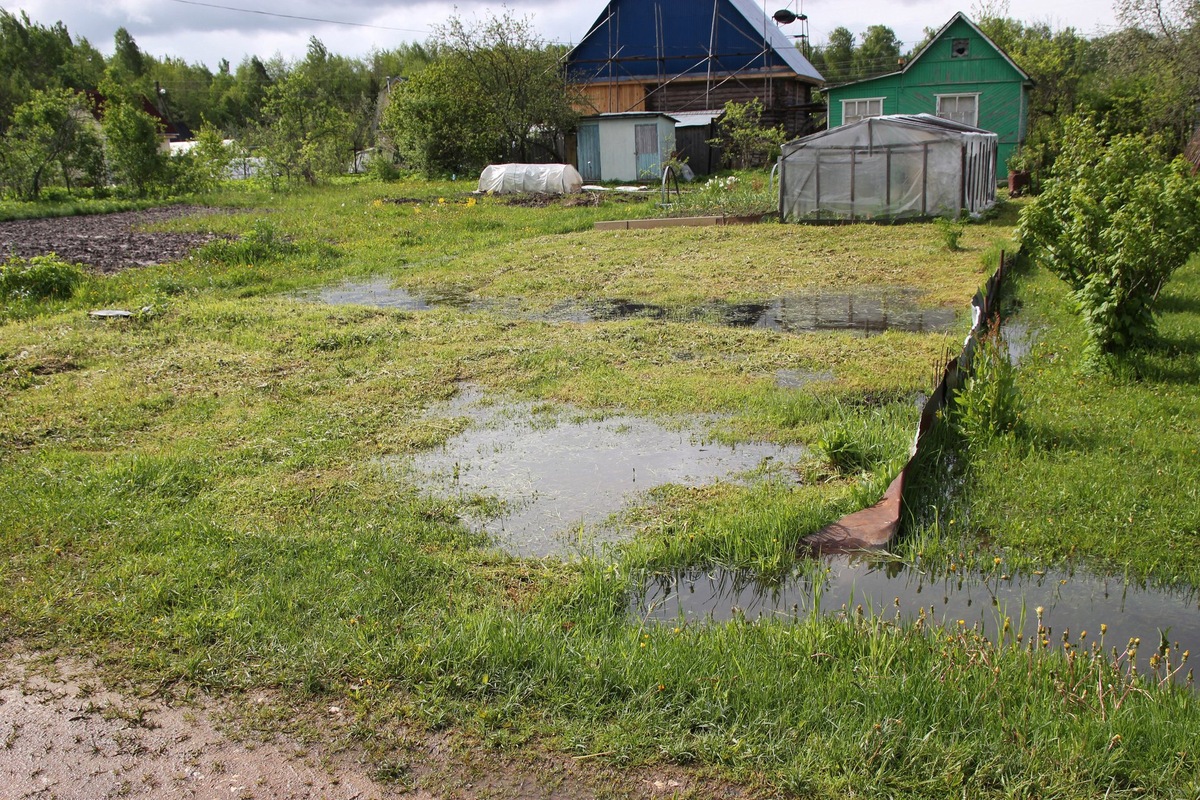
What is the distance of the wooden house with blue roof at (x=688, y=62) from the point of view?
122 feet

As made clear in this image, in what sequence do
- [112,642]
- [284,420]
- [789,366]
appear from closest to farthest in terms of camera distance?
1. [112,642]
2. [284,420]
3. [789,366]

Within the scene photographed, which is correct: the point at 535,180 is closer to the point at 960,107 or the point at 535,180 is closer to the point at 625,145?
the point at 625,145

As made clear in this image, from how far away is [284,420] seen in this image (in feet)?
23.5

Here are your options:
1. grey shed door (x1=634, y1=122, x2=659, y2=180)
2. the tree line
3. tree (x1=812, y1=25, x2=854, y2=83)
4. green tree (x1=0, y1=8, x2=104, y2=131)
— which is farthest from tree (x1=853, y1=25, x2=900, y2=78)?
green tree (x1=0, y1=8, x2=104, y2=131)

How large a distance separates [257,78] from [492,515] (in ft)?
279

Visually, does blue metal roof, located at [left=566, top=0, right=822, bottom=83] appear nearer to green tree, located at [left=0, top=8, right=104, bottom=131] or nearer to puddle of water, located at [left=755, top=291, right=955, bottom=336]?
puddle of water, located at [left=755, top=291, right=955, bottom=336]

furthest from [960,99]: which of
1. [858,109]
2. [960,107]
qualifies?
[858,109]

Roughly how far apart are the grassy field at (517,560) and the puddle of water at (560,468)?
0.23m

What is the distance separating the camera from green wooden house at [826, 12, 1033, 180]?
29.1 m

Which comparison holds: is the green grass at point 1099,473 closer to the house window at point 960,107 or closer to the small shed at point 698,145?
the house window at point 960,107

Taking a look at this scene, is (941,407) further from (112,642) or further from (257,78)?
(257,78)

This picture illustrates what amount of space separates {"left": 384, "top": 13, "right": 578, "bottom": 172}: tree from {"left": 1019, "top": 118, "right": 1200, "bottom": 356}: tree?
93.6ft

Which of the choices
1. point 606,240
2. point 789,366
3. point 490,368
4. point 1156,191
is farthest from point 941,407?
point 606,240

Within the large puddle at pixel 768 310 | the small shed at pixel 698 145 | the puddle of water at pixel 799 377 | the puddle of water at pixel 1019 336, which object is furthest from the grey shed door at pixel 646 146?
the puddle of water at pixel 799 377
